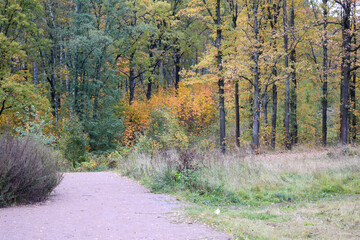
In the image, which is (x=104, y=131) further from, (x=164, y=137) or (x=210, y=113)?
(x=164, y=137)

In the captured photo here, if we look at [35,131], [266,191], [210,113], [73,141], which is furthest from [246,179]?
[210,113]

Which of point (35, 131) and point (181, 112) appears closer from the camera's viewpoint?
point (35, 131)

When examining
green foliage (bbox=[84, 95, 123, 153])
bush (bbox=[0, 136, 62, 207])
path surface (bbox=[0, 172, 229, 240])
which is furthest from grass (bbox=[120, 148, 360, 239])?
green foliage (bbox=[84, 95, 123, 153])

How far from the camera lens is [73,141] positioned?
2288 centimetres

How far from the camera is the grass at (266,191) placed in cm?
634

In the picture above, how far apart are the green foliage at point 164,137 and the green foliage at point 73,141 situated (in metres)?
4.92

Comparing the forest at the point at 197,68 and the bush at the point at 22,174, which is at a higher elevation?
the forest at the point at 197,68

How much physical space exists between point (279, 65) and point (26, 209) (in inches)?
668

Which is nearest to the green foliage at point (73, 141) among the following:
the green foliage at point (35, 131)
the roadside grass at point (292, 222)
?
the green foliage at point (35, 131)

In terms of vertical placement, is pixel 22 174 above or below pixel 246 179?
above

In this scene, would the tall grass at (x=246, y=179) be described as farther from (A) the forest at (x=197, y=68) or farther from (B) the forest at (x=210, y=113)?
(A) the forest at (x=197, y=68)

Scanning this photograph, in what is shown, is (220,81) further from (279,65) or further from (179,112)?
(179,112)

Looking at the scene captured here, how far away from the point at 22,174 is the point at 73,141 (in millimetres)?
15449

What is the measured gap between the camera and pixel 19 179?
778cm
